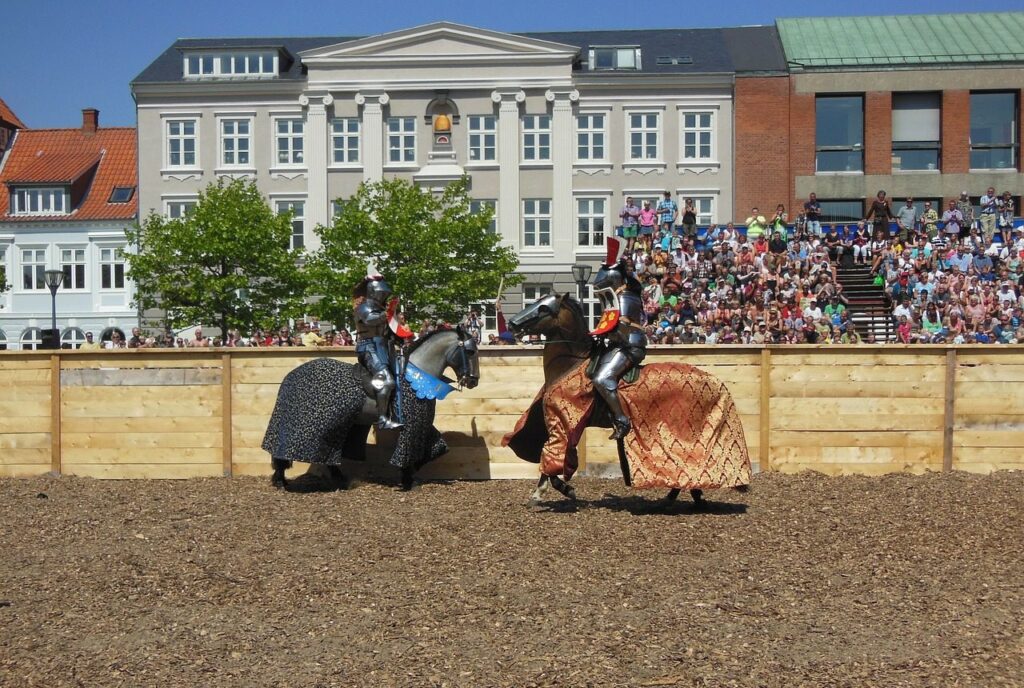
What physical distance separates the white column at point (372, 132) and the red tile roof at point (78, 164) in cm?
1035

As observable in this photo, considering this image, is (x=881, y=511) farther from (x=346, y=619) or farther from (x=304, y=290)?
(x=304, y=290)

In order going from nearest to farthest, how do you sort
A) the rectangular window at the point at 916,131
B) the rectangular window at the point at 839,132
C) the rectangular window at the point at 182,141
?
the rectangular window at the point at 916,131
the rectangular window at the point at 839,132
the rectangular window at the point at 182,141

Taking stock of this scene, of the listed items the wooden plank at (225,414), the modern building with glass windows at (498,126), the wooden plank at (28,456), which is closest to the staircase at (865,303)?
the modern building with glass windows at (498,126)

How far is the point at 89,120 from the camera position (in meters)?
48.2

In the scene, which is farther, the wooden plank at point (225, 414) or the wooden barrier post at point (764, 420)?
the wooden plank at point (225, 414)

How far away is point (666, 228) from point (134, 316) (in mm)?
23145

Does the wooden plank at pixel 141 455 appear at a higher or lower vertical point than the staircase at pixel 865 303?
lower

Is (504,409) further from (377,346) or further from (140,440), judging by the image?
(140,440)

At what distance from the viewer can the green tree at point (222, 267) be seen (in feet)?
110

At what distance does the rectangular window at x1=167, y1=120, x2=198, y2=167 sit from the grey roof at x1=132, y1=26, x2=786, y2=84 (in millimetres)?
1620

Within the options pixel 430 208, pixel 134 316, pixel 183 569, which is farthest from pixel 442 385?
pixel 134 316

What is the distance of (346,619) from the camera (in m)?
7.03

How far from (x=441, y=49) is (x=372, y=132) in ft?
12.4

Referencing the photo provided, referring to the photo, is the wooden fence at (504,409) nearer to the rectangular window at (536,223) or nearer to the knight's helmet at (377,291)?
the knight's helmet at (377,291)
